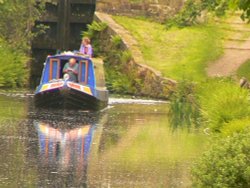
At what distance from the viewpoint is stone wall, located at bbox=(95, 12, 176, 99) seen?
3503cm

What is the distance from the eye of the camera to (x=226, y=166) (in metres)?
10.7

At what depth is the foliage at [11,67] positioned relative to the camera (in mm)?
37125

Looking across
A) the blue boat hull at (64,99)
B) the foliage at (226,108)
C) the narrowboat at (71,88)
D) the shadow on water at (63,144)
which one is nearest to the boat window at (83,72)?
the narrowboat at (71,88)

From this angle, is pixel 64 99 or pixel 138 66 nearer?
pixel 64 99

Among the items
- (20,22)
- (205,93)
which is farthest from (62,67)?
(20,22)

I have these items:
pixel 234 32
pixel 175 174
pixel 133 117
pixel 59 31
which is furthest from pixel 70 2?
pixel 175 174

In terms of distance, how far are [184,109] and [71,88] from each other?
3.28 meters

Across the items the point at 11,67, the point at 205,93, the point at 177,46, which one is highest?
the point at 205,93

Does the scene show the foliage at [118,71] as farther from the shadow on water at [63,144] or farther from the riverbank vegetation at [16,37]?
the shadow on water at [63,144]

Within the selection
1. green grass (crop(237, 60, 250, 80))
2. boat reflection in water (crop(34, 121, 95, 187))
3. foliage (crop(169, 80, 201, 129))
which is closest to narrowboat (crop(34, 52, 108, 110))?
foliage (crop(169, 80, 201, 129))

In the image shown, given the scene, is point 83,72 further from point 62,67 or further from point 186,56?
point 186,56

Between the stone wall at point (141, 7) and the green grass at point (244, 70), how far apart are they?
25.4ft

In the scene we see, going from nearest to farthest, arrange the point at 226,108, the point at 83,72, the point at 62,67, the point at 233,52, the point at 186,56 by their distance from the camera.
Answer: the point at 226,108
the point at 83,72
the point at 62,67
the point at 186,56
the point at 233,52

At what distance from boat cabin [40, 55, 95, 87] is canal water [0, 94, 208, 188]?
104 inches
